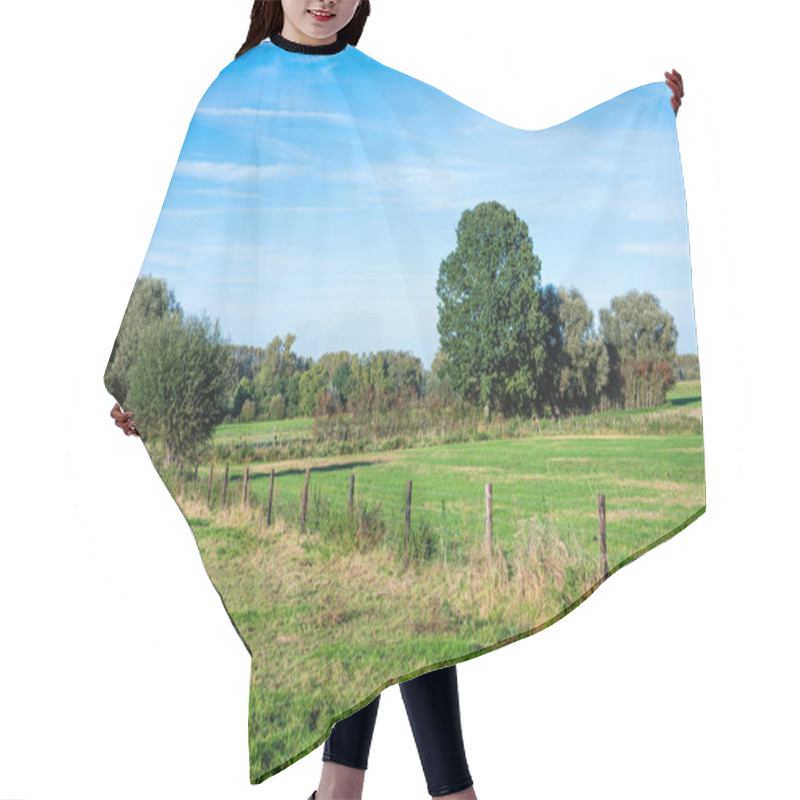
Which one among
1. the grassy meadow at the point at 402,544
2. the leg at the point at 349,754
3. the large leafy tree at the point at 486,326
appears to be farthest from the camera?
the leg at the point at 349,754

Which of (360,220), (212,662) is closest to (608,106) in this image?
(360,220)

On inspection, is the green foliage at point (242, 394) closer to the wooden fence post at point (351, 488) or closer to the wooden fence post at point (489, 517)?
the wooden fence post at point (351, 488)

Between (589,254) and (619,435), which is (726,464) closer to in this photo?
(619,435)

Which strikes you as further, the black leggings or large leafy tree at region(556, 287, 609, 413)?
the black leggings

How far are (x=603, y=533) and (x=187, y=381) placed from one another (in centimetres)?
130

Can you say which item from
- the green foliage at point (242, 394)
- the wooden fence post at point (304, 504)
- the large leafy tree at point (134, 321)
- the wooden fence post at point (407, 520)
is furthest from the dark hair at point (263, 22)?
the wooden fence post at point (407, 520)

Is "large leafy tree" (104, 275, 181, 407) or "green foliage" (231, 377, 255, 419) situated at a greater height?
"large leafy tree" (104, 275, 181, 407)

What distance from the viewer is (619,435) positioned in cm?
410

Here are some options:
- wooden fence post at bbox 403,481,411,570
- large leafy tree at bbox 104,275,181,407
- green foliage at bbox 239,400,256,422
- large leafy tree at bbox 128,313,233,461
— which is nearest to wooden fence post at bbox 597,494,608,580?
wooden fence post at bbox 403,481,411,570

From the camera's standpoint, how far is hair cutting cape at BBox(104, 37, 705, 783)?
397 centimetres

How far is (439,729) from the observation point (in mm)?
4277

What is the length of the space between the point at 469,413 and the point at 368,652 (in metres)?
0.76

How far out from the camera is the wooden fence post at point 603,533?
3963mm

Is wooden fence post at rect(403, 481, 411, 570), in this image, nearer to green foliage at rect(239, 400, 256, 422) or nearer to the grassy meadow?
the grassy meadow
